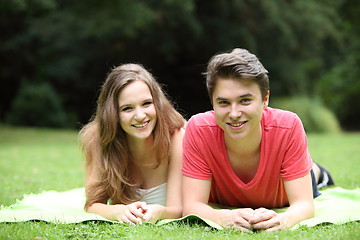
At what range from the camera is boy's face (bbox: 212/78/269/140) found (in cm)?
338

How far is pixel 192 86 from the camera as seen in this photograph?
22078 mm

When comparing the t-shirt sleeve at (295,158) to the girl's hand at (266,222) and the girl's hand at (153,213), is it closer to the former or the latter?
the girl's hand at (266,222)

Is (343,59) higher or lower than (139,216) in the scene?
higher

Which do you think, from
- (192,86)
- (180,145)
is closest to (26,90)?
(192,86)

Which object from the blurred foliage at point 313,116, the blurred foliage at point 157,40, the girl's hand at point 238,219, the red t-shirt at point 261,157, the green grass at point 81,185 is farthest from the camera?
the blurred foliage at point 313,116

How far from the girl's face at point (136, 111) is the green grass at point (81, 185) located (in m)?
0.83

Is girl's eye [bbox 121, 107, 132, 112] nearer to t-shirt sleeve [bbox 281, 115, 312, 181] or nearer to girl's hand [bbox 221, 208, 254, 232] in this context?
girl's hand [bbox 221, 208, 254, 232]

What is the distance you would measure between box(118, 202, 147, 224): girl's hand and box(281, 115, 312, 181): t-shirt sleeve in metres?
1.14

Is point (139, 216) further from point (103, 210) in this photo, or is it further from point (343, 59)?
point (343, 59)

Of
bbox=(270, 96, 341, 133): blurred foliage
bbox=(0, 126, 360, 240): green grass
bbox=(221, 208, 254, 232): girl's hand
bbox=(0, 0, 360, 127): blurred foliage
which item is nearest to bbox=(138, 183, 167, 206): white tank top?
bbox=(0, 126, 360, 240): green grass

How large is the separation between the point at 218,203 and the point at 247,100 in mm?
1282

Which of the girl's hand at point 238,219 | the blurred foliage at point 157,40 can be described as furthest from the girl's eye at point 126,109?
the blurred foliage at point 157,40

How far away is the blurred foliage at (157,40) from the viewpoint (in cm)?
1778

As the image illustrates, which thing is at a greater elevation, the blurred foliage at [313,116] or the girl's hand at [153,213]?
the blurred foliage at [313,116]
